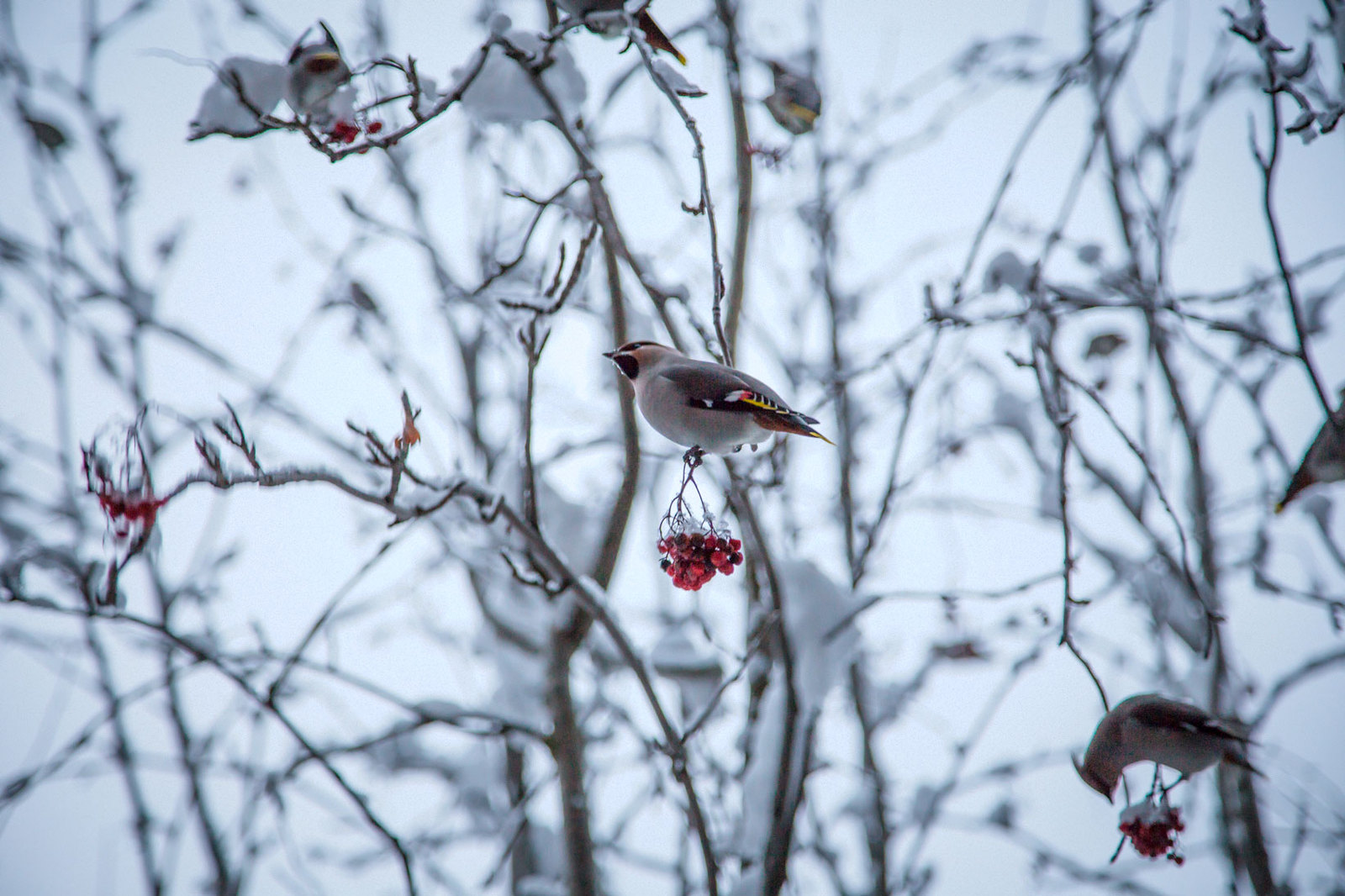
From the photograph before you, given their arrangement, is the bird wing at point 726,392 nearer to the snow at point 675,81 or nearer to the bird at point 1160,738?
the snow at point 675,81

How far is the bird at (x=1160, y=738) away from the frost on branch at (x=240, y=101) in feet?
7.49

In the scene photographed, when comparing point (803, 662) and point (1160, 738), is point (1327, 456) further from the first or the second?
point (803, 662)

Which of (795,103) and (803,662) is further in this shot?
(803,662)

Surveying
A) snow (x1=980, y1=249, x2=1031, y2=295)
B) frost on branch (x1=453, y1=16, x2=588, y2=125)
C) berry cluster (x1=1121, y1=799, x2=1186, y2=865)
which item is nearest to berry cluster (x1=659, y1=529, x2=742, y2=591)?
frost on branch (x1=453, y1=16, x2=588, y2=125)

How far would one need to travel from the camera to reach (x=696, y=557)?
1845mm

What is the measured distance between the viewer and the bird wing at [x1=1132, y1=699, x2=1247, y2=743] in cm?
195

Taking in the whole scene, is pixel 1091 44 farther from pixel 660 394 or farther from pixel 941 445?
pixel 941 445

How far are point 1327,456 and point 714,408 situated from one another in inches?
60.1

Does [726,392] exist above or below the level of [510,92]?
below

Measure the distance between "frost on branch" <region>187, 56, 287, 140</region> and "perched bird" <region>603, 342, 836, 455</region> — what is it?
109cm

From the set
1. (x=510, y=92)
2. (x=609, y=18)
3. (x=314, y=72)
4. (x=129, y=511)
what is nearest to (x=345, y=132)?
(x=314, y=72)

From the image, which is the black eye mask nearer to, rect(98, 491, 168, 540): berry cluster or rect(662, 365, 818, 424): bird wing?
rect(662, 365, 818, 424): bird wing

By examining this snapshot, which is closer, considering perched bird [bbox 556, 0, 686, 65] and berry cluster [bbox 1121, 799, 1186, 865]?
perched bird [bbox 556, 0, 686, 65]

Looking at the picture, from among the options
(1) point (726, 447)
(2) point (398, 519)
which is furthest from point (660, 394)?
(2) point (398, 519)
